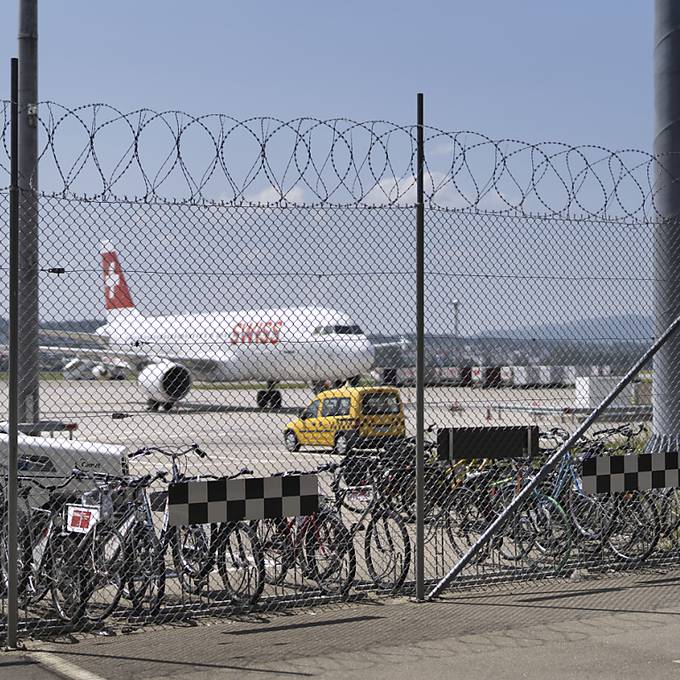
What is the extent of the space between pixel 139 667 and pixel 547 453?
4339 millimetres

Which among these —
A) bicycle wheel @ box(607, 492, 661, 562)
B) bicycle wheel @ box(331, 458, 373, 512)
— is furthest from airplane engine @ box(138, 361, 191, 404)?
bicycle wheel @ box(607, 492, 661, 562)

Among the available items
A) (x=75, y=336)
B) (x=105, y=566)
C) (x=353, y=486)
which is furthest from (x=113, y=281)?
(x=353, y=486)

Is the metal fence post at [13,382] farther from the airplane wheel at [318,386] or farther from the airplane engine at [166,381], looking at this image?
the airplane wheel at [318,386]

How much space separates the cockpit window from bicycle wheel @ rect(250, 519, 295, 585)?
1.42m

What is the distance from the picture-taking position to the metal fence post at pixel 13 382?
6766 millimetres

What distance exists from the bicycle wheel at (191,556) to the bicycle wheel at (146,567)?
0.19 m

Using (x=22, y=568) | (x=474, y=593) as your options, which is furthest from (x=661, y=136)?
(x=22, y=568)

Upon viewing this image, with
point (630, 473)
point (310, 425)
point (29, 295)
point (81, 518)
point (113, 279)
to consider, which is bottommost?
point (81, 518)

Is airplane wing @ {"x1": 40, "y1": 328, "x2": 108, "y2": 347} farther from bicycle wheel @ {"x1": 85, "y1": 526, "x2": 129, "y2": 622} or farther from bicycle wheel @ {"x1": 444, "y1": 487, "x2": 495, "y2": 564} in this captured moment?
bicycle wheel @ {"x1": 444, "y1": 487, "x2": 495, "y2": 564}

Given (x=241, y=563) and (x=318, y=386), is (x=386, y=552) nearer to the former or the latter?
(x=241, y=563)

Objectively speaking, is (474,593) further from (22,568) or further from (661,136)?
(661,136)

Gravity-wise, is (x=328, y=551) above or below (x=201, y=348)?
below

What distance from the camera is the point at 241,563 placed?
25.7 feet

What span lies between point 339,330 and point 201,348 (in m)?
1.87
